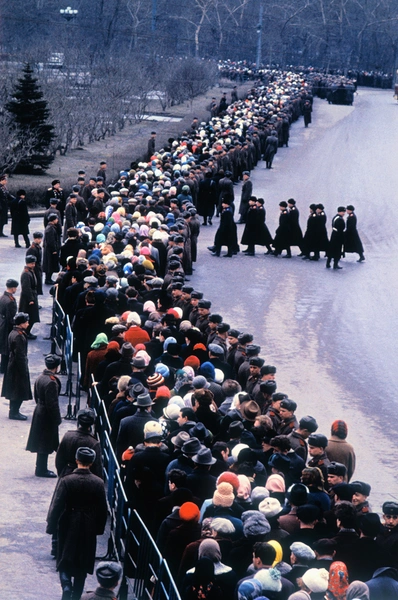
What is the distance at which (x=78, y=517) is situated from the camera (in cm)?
853

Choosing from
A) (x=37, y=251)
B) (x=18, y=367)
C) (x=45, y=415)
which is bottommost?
(x=18, y=367)

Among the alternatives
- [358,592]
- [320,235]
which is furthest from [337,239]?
[358,592]

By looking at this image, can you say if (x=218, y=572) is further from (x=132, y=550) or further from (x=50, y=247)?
(x=50, y=247)

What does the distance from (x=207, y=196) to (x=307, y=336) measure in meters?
9.30

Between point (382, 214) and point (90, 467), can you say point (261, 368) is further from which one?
point (382, 214)

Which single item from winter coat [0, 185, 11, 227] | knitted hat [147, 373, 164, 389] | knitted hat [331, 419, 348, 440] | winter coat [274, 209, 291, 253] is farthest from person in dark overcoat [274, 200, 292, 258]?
knitted hat [331, 419, 348, 440]

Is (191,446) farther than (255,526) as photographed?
Yes

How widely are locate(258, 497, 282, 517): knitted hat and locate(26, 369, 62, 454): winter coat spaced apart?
3.23 meters

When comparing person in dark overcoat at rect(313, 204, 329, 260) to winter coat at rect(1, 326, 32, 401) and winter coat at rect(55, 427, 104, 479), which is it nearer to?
winter coat at rect(1, 326, 32, 401)

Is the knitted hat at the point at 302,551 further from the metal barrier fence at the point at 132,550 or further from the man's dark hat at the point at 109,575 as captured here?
the man's dark hat at the point at 109,575

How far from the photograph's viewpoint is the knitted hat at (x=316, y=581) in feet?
22.6

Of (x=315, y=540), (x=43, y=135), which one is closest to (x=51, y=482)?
(x=315, y=540)

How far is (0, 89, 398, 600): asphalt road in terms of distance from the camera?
1030cm

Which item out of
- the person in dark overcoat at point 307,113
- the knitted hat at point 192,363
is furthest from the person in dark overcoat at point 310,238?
the person in dark overcoat at point 307,113
